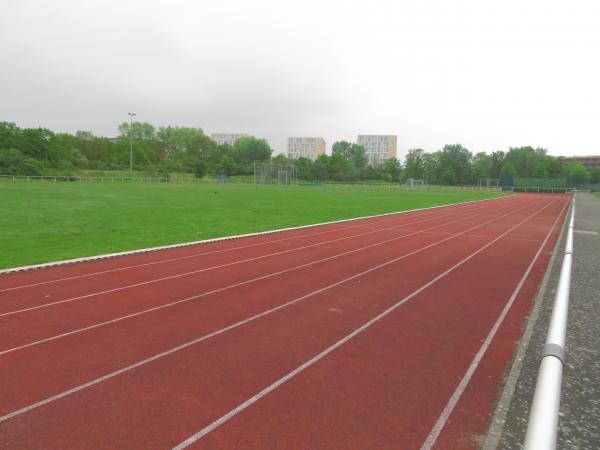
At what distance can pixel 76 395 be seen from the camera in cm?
333

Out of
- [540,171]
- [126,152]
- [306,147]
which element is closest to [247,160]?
[126,152]

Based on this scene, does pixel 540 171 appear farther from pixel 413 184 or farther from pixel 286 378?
pixel 286 378

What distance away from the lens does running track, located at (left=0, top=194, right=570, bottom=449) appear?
293 centimetres

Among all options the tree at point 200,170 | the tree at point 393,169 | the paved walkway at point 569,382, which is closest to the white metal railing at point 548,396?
the paved walkway at point 569,382

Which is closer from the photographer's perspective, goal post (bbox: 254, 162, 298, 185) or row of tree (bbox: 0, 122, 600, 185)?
goal post (bbox: 254, 162, 298, 185)

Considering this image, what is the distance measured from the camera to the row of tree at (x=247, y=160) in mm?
83250

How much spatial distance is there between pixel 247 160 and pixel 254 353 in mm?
103881

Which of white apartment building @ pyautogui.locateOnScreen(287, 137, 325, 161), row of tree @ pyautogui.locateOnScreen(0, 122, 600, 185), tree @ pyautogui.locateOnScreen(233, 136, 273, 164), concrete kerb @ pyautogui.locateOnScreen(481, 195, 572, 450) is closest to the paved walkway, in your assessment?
concrete kerb @ pyautogui.locateOnScreen(481, 195, 572, 450)

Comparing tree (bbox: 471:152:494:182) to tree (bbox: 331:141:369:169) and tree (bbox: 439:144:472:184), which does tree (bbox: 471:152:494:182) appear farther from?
tree (bbox: 331:141:369:169)

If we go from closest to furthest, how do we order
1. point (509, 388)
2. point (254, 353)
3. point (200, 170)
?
point (509, 388) < point (254, 353) < point (200, 170)

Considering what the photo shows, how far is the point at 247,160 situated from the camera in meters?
105

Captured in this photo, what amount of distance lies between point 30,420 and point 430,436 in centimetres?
303

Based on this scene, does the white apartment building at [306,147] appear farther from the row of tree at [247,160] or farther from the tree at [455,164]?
the tree at [455,164]

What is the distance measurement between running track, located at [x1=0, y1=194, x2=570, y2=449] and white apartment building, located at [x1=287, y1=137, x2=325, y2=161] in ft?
601
